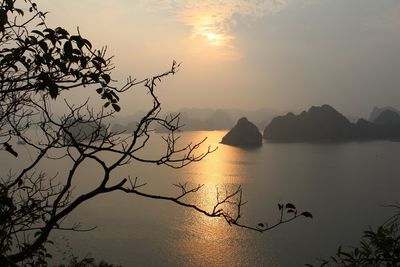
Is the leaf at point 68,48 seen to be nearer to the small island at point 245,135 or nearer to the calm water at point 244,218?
the calm water at point 244,218

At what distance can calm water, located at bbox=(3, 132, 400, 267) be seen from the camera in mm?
34156

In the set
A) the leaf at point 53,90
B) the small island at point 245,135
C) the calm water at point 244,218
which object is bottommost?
the calm water at point 244,218

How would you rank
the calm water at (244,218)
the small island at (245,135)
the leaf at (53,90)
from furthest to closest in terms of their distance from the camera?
the small island at (245,135), the calm water at (244,218), the leaf at (53,90)

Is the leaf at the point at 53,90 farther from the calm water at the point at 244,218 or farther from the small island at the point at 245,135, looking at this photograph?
the small island at the point at 245,135

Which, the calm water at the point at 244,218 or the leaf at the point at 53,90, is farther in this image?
the calm water at the point at 244,218

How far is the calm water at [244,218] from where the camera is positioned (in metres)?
34.2

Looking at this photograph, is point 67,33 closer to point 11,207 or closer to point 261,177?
point 11,207

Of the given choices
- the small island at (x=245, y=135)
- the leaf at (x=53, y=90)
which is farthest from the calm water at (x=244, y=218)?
the small island at (x=245, y=135)

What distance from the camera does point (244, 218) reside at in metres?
45.8

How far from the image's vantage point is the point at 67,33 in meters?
3.26

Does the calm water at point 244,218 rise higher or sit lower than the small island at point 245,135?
lower

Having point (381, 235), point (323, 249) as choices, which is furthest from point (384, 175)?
point (381, 235)

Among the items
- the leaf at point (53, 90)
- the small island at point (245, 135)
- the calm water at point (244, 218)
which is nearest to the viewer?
the leaf at point (53, 90)

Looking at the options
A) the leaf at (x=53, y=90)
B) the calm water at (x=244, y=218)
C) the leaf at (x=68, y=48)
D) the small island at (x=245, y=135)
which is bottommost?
the calm water at (x=244, y=218)
